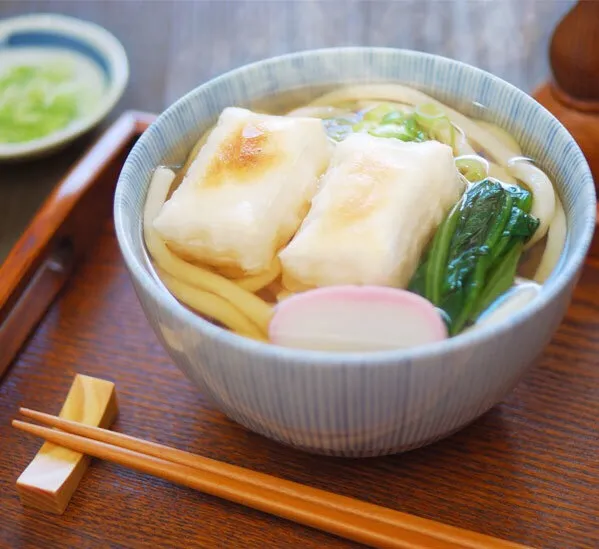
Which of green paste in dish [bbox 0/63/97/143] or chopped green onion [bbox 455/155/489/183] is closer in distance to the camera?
chopped green onion [bbox 455/155/489/183]

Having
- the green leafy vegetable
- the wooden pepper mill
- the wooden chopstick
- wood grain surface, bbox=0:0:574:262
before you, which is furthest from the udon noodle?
wood grain surface, bbox=0:0:574:262

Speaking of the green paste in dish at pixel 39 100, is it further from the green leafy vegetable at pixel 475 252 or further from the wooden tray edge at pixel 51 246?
the green leafy vegetable at pixel 475 252

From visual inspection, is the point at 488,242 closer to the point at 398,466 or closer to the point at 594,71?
the point at 398,466

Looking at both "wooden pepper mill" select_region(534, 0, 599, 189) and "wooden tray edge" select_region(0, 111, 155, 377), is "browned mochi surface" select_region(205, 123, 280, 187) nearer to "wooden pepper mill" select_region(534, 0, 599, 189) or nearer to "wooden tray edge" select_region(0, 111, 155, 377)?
"wooden tray edge" select_region(0, 111, 155, 377)

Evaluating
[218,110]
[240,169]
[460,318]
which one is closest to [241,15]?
[218,110]

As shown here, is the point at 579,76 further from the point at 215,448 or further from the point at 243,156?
the point at 215,448

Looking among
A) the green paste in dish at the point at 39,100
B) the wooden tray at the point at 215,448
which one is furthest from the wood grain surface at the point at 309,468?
the green paste in dish at the point at 39,100
